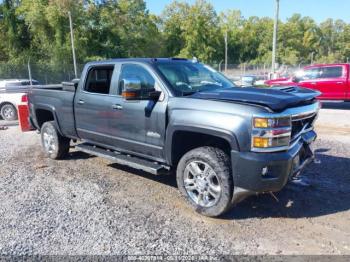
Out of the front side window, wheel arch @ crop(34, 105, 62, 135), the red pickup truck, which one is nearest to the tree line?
the red pickup truck

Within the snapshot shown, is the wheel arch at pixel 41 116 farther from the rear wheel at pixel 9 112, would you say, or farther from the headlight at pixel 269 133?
the rear wheel at pixel 9 112

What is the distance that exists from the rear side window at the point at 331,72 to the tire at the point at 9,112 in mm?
12106

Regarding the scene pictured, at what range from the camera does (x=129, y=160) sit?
4.98 metres

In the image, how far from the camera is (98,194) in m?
4.93

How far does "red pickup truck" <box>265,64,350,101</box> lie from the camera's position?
534 inches

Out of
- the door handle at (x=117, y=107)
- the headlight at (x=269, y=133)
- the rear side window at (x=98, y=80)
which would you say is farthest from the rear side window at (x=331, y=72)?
the headlight at (x=269, y=133)

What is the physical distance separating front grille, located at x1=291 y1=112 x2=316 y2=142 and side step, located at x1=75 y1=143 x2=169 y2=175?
1.69 m

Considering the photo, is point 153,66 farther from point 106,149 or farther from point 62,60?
point 62,60

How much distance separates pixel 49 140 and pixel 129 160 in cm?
267

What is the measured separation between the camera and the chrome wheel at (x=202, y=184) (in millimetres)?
4059

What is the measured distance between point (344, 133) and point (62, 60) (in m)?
34.0

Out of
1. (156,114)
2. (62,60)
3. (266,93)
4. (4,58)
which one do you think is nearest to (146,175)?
(156,114)

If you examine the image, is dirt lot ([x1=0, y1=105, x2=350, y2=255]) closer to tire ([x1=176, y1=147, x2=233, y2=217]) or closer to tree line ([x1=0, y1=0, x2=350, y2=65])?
tire ([x1=176, y1=147, x2=233, y2=217])

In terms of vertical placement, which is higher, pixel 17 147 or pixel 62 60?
pixel 62 60
